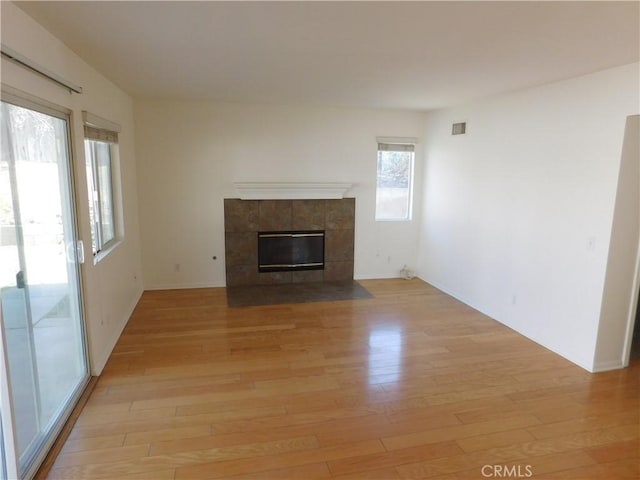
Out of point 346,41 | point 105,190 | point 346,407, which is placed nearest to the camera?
point 346,41

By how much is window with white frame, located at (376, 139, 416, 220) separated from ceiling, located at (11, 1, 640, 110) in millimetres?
1886

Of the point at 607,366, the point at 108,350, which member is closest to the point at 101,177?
the point at 108,350

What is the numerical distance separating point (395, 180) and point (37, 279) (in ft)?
15.7

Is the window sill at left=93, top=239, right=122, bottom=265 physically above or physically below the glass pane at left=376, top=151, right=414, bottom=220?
below

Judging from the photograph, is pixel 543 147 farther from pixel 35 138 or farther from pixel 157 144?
pixel 157 144

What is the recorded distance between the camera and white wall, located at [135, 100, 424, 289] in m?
5.18

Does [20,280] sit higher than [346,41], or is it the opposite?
[346,41]

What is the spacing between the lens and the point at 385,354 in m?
3.61

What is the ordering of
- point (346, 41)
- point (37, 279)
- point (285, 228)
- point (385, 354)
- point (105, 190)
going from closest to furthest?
point (37, 279)
point (346, 41)
point (385, 354)
point (105, 190)
point (285, 228)

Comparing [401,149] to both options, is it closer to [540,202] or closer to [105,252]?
[540,202]

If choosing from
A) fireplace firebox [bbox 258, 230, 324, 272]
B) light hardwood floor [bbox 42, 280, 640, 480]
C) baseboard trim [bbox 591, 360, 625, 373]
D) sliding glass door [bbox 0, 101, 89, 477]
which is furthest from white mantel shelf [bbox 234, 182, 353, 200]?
baseboard trim [bbox 591, 360, 625, 373]

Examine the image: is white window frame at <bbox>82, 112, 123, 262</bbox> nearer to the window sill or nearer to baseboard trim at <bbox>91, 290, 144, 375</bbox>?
the window sill

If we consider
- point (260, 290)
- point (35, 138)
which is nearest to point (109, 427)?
point (35, 138)

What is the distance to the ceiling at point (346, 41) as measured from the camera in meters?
2.01
